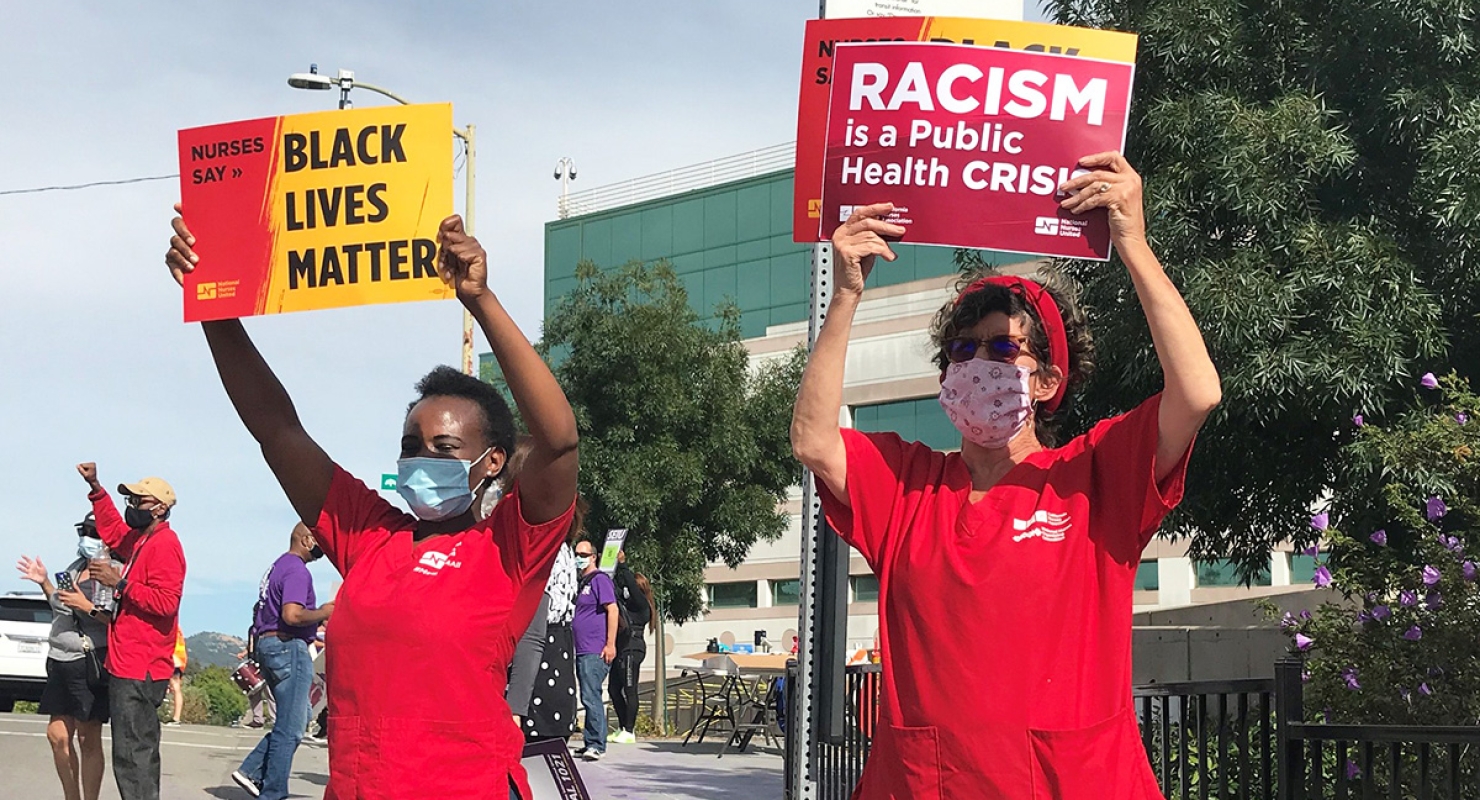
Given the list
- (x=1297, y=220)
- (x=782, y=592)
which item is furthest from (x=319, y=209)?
(x=782, y=592)

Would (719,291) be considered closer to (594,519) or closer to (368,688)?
(594,519)

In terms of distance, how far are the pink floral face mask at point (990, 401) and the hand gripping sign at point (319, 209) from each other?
1.61m

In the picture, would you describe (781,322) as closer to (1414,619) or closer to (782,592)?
(782,592)

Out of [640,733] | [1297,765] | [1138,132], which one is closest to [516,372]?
[1297,765]

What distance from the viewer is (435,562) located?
12.5 ft

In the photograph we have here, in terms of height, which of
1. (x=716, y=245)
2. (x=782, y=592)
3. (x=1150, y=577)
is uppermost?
(x=716, y=245)

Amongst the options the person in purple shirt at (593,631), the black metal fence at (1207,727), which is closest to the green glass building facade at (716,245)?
the person in purple shirt at (593,631)

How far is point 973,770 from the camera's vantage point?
304 centimetres

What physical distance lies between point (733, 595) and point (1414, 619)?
52177 mm

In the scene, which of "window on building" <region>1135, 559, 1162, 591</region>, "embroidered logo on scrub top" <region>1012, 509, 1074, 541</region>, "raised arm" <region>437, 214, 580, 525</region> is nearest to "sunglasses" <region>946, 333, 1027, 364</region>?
"embroidered logo on scrub top" <region>1012, 509, 1074, 541</region>

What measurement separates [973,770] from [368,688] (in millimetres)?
1364

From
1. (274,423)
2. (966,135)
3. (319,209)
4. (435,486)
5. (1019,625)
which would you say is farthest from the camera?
(319,209)

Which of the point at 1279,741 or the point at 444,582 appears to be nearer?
the point at 444,582

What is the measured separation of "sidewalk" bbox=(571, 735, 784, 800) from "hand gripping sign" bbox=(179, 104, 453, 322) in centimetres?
832
